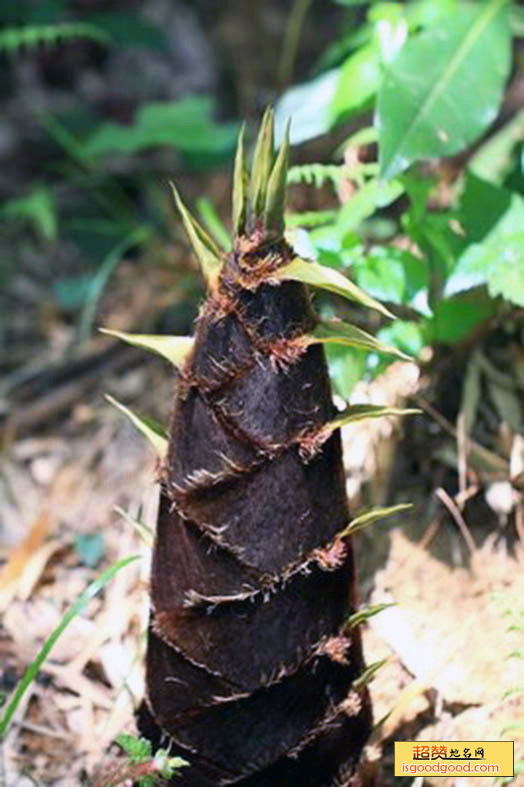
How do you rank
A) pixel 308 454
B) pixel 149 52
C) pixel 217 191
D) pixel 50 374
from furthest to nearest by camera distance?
pixel 149 52 < pixel 217 191 < pixel 50 374 < pixel 308 454

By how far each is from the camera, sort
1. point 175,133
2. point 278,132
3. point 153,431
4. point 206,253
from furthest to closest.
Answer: point 175,133 < point 278,132 < point 153,431 < point 206,253

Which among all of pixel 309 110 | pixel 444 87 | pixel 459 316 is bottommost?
pixel 459 316

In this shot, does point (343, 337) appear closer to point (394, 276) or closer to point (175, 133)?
point (394, 276)

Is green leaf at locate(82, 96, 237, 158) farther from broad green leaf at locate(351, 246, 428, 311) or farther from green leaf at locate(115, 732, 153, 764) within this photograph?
green leaf at locate(115, 732, 153, 764)

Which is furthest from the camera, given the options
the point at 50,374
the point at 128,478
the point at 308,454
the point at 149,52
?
the point at 149,52

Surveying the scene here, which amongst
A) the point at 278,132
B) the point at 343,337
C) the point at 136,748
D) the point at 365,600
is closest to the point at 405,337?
the point at 365,600

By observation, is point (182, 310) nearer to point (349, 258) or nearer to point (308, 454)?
point (349, 258)

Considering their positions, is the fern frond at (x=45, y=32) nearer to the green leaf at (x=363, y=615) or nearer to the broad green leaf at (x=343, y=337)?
the broad green leaf at (x=343, y=337)

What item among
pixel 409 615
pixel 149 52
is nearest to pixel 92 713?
pixel 409 615

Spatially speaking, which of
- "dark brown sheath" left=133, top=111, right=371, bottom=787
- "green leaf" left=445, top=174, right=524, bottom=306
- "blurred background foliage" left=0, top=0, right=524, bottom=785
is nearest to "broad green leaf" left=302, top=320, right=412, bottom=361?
"dark brown sheath" left=133, top=111, right=371, bottom=787
